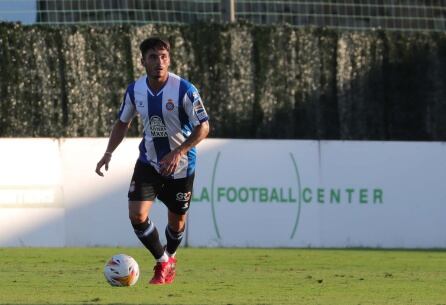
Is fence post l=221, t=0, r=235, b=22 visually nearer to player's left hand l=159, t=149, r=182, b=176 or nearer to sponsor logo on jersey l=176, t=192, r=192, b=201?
sponsor logo on jersey l=176, t=192, r=192, b=201

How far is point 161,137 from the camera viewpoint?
11.1m

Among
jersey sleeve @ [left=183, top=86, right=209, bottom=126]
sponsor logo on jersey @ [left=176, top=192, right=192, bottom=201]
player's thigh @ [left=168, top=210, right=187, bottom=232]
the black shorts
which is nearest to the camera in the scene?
jersey sleeve @ [left=183, top=86, right=209, bottom=126]

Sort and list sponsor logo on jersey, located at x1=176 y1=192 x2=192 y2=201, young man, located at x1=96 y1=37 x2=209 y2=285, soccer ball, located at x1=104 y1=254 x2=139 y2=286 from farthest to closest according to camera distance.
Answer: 1. sponsor logo on jersey, located at x1=176 y1=192 x2=192 y2=201
2. young man, located at x1=96 y1=37 x2=209 y2=285
3. soccer ball, located at x1=104 y1=254 x2=139 y2=286

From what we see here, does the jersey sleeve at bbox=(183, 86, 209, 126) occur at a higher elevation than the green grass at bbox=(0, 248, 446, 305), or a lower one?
higher

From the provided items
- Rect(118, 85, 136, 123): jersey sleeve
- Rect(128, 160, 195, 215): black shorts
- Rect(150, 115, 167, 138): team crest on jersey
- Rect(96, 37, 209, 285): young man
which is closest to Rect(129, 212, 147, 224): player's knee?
Rect(96, 37, 209, 285): young man

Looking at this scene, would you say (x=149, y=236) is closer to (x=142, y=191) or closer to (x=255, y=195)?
(x=142, y=191)

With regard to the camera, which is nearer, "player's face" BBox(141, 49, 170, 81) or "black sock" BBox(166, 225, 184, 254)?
"player's face" BBox(141, 49, 170, 81)

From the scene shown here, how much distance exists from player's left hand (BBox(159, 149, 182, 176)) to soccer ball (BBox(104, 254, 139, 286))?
80 cm

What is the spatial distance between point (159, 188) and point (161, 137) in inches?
19.4

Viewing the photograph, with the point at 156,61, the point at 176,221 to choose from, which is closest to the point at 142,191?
the point at 176,221

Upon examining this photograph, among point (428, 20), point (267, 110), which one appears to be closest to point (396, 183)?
point (267, 110)

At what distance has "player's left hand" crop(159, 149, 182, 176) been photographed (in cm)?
1076

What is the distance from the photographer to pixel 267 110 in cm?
2169

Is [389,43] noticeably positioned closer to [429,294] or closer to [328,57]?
[328,57]
